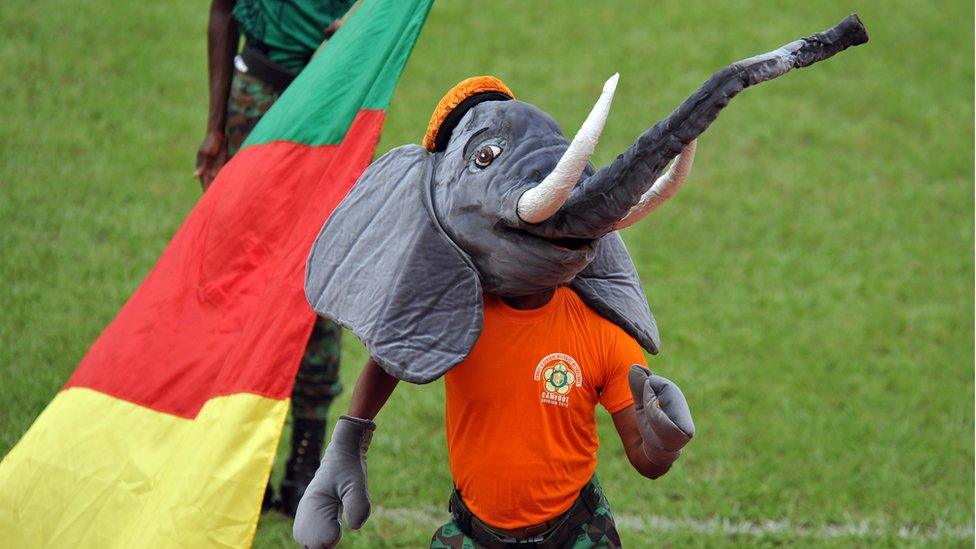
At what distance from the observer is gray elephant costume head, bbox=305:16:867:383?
2.67 meters

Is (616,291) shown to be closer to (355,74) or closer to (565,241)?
(565,241)

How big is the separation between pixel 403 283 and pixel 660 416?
659mm

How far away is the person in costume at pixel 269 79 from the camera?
447cm

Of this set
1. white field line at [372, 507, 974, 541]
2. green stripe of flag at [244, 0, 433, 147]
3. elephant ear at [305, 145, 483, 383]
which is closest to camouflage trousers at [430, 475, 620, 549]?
elephant ear at [305, 145, 483, 383]

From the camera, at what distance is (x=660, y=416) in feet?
9.23

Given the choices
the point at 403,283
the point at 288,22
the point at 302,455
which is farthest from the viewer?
the point at 302,455

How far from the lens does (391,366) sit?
289cm

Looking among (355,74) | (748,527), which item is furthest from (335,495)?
(748,527)

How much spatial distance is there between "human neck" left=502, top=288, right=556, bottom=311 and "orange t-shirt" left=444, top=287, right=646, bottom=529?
0.05 feet

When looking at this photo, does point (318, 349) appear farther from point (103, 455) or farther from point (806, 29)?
point (806, 29)

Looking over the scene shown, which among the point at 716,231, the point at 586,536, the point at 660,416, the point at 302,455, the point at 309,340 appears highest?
the point at 660,416

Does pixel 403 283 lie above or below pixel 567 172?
below

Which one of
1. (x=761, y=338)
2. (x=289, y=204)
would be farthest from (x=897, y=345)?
(x=289, y=204)

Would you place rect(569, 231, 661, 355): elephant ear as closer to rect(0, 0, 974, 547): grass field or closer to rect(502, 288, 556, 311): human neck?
rect(502, 288, 556, 311): human neck
